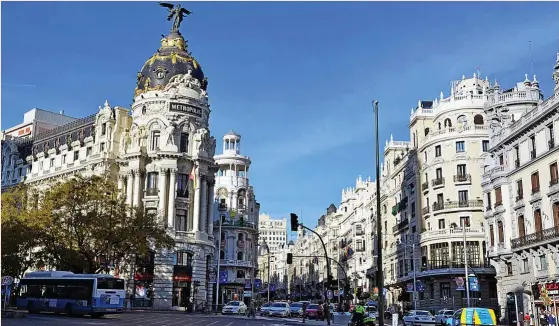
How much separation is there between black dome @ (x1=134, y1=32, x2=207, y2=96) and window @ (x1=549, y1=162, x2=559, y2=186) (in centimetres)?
4855

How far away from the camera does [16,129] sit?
11181 centimetres

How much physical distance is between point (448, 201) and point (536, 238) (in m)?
19.9

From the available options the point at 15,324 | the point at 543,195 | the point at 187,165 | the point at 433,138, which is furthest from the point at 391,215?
the point at 15,324

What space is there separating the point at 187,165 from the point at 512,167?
40.9 meters

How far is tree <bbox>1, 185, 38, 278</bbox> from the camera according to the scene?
5338 centimetres

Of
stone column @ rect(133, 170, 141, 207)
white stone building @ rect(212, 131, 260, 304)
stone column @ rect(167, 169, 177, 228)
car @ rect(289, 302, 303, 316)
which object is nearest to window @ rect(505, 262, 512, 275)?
car @ rect(289, 302, 303, 316)

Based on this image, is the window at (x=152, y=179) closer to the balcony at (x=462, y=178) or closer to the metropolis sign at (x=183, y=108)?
the metropolis sign at (x=183, y=108)

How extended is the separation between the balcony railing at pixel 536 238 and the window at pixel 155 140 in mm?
44746

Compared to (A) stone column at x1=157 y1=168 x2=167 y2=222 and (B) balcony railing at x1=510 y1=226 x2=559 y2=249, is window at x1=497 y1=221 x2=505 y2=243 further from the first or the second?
(A) stone column at x1=157 y1=168 x2=167 y2=222

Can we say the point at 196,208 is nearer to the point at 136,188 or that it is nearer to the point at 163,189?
the point at 163,189

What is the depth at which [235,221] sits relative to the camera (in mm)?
109250

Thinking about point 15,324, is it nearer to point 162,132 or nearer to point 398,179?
point 162,132

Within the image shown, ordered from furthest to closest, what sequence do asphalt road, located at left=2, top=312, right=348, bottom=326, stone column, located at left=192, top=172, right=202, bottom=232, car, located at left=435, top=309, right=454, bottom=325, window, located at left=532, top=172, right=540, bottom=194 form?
1. stone column, located at left=192, top=172, right=202, bottom=232
2. window, located at left=532, top=172, right=540, bottom=194
3. car, located at left=435, top=309, right=454, bottom=325
4. asphalt road, located at left=2, top=312, right=348, bottom=326

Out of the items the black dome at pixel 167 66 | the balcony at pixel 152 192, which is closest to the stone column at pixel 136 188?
the balcony at pixel 152 192
